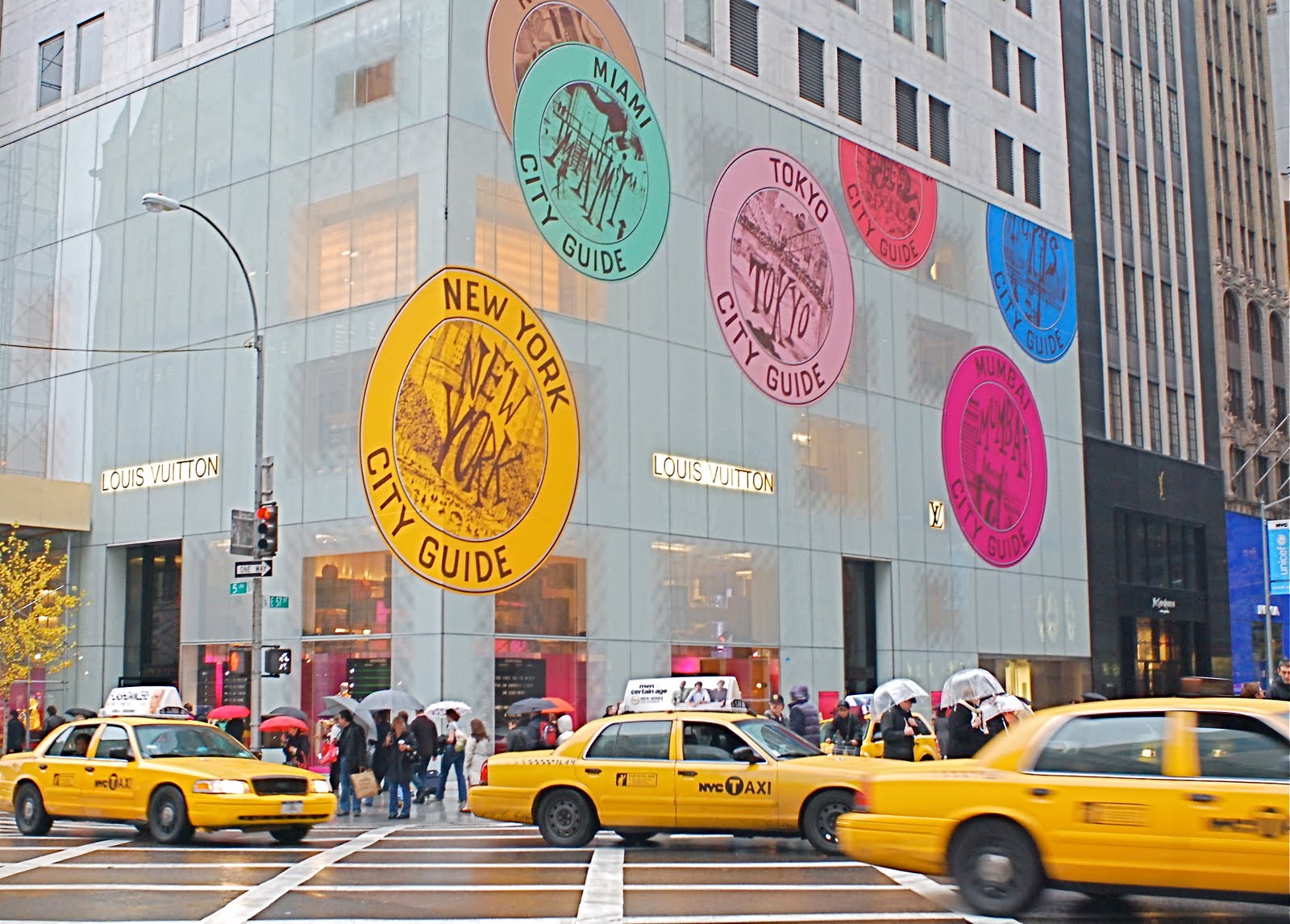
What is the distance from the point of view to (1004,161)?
49.5m

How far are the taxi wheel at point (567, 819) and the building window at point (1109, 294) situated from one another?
4089cm

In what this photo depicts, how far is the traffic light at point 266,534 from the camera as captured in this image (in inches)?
1001

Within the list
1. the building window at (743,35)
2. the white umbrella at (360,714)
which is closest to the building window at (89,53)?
the building window at (743,35)

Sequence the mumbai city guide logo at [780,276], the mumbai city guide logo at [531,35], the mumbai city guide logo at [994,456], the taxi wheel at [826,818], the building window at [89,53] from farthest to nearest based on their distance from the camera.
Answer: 1. the mumbai city guide logo at [994,456]
2. the building window at [89,53]
3. the mumbai city guide logo at [780,276]
4. the mumbai city guide logo at [531,35]
5. the taxi wheel at [826,818]

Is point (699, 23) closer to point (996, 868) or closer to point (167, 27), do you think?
point (167, 27)

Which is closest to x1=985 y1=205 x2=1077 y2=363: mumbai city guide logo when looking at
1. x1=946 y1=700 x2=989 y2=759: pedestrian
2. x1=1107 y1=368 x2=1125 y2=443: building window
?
x1=1107 y1=368 x2=1125 y2=443: building window

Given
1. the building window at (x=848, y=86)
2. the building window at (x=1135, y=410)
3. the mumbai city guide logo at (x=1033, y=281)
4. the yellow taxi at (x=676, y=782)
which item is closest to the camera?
the yellow taxi at (x=676, y=782)

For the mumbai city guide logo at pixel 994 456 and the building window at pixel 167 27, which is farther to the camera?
the mumbai city guide logo at pixel 994 456

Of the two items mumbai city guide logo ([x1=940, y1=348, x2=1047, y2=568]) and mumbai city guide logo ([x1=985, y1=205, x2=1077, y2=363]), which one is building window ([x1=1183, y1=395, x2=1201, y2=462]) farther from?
mumbai city guide logo ([x1=940, y1=348, x2=1047, y2=568])

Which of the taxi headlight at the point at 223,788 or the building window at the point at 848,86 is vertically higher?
the building window at the point at 848,86

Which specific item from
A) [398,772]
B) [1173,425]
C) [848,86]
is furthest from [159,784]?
[1173,425]

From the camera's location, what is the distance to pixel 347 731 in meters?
23.1

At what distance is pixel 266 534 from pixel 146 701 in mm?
4205

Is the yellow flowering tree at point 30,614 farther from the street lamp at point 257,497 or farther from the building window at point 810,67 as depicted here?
the building window at point 810,67
